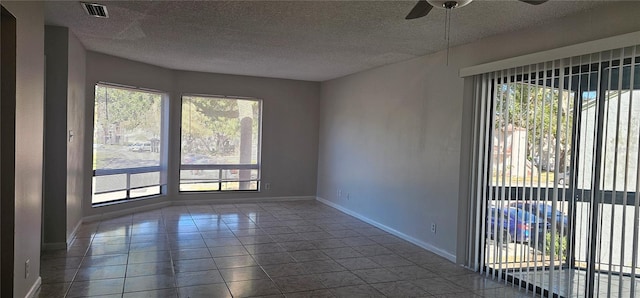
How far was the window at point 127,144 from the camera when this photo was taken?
6.04m

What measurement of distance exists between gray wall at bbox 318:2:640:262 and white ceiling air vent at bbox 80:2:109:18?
3.51 m

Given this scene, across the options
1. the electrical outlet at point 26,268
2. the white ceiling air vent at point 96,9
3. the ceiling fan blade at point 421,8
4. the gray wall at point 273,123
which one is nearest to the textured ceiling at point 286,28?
the white ceiling air vent at point 96,9

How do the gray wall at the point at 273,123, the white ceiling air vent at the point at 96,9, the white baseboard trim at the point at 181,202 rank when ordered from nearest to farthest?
1. the white ceiling air vent at the point at 96,9
2. the white baseboard trim at the point at 181,202
3. the gray wall at the point at 273,123

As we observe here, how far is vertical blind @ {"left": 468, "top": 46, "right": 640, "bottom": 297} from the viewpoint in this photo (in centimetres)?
295

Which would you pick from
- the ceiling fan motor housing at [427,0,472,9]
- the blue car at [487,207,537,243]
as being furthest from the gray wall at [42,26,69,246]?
the blue car at [487,207,537,243]

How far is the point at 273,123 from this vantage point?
7.98 metres

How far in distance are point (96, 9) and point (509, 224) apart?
4.18 meters

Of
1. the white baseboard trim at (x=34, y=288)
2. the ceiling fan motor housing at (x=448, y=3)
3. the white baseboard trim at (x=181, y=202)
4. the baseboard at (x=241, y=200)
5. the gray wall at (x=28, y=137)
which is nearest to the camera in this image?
the ceiling fan motor housing at (x=448, y=3)

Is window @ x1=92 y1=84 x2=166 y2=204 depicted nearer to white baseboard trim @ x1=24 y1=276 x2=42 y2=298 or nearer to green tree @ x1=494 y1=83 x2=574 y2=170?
white baseboard trim @ x1=24 y1=276 x2=42 y2=298

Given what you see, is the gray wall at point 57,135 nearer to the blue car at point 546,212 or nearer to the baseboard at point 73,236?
the baseboard at point 73,236

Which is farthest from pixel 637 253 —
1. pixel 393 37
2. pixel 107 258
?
pixel 107 258

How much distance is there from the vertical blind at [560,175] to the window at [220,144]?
471 cm

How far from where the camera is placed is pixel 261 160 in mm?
7949

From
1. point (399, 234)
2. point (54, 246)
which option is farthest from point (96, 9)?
point (399, 234)
